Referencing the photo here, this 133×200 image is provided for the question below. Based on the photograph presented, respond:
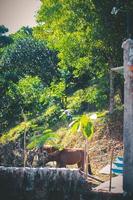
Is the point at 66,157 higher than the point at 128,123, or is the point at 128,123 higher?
the point at 128,123

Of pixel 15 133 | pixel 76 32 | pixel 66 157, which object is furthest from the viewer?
pixel 15 133

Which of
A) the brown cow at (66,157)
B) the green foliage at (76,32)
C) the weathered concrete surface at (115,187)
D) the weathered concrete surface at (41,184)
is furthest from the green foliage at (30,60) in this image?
the weathered concrete surface at (41,184)

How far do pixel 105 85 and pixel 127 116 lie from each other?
1084 centimetres

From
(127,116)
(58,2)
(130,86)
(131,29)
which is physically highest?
(58,2)

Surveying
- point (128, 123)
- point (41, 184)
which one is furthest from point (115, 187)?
point (41, 184)

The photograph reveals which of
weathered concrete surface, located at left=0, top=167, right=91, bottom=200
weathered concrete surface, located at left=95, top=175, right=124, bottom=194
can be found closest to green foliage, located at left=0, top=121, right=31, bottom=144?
weathered concrete surface, located at left=95, top=175, right=124, bottom=194

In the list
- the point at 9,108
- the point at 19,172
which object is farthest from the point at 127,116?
the point at 9,108

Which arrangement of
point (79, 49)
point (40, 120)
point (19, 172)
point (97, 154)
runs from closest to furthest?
point (19, 172), point (97, 154), point (79, 49), point (40, 120)

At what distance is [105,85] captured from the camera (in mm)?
20141

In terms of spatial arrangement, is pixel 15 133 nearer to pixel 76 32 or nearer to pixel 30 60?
pixel 30 60

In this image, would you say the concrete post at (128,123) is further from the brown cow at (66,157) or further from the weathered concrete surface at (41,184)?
the brown cow at (66,157)

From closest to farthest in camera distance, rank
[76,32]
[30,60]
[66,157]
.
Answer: [66,157] → [76,32] → [30,60]

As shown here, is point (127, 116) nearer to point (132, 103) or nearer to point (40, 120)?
point (132, 103)

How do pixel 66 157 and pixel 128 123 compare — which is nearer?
pixel 128 123
